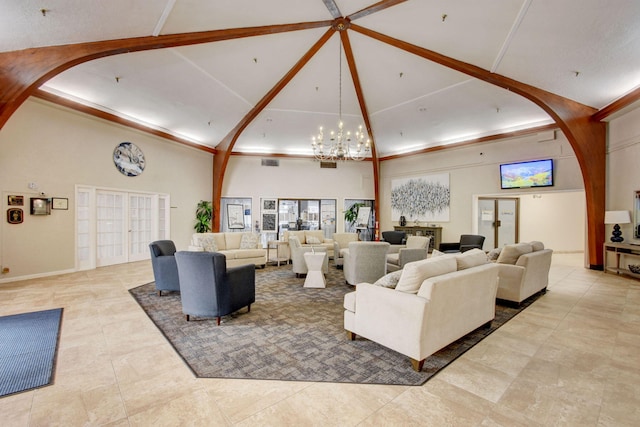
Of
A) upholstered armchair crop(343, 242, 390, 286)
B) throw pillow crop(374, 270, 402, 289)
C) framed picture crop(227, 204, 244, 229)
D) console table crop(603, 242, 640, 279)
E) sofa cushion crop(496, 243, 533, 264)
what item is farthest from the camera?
framed picture crop(227, 204, 244, 229)

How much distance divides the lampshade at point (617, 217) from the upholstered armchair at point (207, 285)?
24.4ft

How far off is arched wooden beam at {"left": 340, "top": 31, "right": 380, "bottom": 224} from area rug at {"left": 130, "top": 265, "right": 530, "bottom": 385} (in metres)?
4.46

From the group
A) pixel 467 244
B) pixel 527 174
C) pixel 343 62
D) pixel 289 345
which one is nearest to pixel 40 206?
pixel 289 345

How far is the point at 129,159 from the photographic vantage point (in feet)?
23.5

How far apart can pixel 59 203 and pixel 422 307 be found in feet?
23.7

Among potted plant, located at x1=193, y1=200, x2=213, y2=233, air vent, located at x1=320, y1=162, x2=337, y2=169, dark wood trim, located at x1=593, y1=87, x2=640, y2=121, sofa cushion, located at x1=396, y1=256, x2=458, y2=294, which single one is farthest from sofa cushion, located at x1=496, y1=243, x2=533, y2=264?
potted plant, located at x1=193, y1=200, x2=213, y2=233

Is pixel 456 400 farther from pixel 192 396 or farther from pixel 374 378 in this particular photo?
pixel 192 396

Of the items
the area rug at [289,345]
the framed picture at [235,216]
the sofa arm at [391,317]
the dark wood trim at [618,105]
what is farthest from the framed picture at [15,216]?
the dark wood trim at [618,105]

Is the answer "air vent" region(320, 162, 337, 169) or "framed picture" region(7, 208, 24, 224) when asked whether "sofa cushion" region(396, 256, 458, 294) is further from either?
"air vent" region(320, 162, 337, 169)

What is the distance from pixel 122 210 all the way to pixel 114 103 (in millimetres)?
2622

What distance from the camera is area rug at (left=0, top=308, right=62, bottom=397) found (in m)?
2.20

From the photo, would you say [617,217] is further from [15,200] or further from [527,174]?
[15,200]

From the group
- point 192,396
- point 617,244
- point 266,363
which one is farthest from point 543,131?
point 192,396

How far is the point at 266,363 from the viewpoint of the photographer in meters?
2.50
